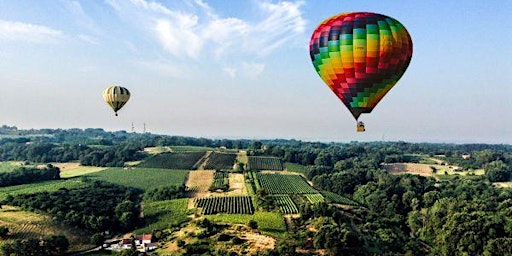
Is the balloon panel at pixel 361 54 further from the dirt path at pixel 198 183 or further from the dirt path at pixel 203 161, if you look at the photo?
the dirt path at pixel 203 161

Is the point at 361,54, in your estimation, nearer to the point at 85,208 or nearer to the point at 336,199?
the point at 85,208

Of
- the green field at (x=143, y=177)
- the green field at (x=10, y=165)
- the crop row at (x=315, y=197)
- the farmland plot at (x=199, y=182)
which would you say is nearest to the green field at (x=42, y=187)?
the green field at (x=143, y=177)

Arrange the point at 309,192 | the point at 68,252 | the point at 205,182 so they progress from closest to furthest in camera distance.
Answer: the point at 68,252, the point at 309,192, the point at 205,182

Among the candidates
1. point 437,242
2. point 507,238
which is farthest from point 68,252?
point 507,238

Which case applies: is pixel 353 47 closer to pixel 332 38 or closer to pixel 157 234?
pixel 332 38

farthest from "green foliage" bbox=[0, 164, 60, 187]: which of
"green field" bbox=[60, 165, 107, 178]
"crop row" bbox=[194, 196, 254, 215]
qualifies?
"crop row" bbox=[194, 196, 254, 215]

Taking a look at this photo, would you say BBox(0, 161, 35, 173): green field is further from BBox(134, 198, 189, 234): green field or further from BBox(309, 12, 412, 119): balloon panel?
BBox(309, 12, 412, 119): balloon panel

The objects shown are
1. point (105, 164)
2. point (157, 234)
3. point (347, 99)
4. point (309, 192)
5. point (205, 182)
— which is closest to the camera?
point (347, 99)
